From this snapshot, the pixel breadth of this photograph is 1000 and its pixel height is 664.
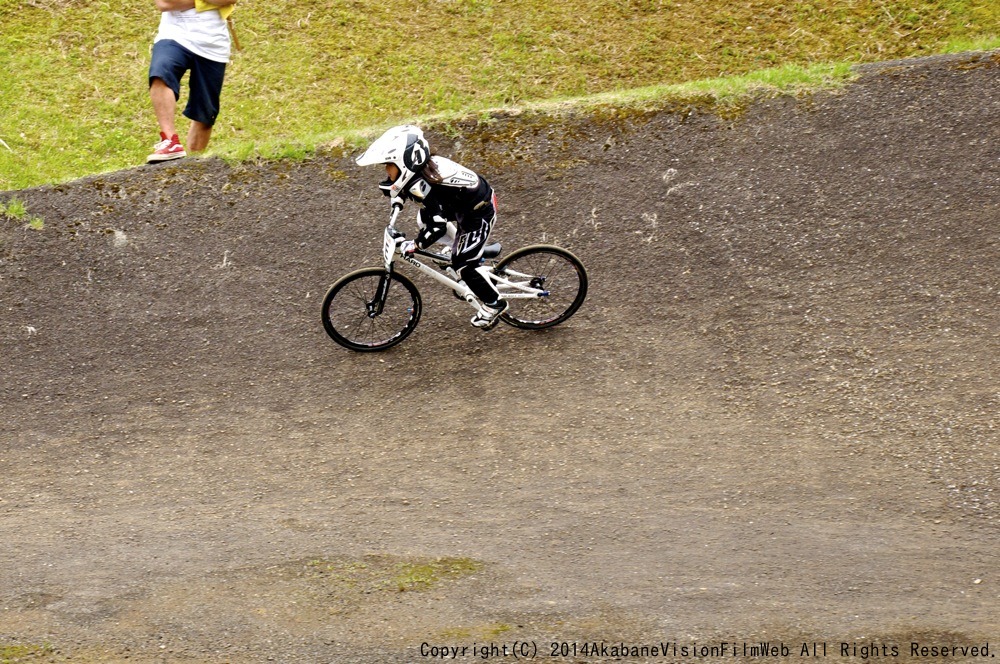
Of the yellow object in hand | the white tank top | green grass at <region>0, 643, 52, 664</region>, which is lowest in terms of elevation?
green grass at <region>0, 643, 52, 664</region>

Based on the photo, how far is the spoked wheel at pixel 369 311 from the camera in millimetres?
7648

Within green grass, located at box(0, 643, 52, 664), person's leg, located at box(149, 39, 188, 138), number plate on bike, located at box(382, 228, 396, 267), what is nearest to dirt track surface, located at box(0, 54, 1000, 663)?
green grass, located at box(0, 643, 52, 664)

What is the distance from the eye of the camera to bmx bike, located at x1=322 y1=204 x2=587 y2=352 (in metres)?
7.64

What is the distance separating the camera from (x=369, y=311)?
7.72 m

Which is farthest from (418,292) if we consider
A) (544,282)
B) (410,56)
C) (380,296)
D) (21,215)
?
(410,56)

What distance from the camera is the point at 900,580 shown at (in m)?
6.10

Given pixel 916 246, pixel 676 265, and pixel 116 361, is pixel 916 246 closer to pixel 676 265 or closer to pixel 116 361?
pixel 676 265

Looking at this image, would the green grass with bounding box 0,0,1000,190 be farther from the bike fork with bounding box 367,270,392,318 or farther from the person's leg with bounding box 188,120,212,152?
the bike fork with bounding box 367,270,392,318

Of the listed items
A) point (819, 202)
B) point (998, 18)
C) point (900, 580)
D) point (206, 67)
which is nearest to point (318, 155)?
point (206, 67)

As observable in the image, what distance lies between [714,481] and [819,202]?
365 centimetres

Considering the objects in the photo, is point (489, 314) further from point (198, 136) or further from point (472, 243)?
point (198, 136)

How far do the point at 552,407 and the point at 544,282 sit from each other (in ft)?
3.84

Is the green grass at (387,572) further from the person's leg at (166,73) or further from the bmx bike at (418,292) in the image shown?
the person's leg at (166,73)

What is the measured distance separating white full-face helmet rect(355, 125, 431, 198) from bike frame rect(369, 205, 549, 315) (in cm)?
37
